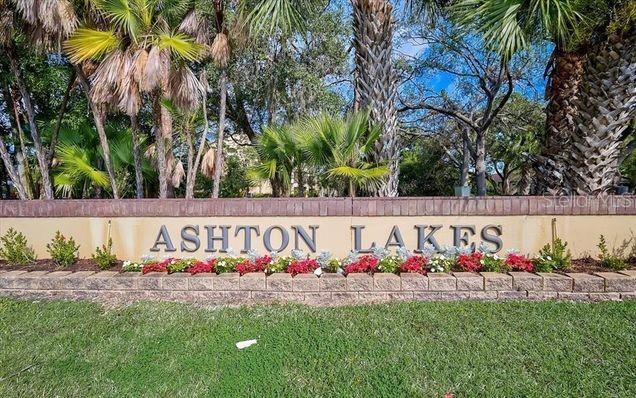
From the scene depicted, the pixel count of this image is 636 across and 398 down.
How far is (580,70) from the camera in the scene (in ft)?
16.8

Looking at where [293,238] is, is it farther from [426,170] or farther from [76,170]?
[426,170]

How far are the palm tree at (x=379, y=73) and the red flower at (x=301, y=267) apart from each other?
5.98ft

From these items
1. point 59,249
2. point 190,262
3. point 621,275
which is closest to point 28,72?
A: point 59,249

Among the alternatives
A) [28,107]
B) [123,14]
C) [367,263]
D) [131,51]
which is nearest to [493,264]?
[367,263]

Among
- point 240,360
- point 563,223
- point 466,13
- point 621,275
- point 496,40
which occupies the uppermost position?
point 466,13

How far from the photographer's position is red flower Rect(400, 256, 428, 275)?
170 inches

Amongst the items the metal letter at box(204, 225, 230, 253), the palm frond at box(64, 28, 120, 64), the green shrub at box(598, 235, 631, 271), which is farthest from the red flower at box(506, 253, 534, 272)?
the palm frond at box(64, 28, 120, 64)

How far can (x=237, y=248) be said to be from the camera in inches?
193

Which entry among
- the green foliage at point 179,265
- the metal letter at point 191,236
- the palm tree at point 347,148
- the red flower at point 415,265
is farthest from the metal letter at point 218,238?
the red flower at point 415,265

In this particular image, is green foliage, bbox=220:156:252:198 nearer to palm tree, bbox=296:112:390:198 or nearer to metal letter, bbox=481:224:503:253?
palm tree, bbox=296:112:390:198

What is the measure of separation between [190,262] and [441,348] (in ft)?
10.6

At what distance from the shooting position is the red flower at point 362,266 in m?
4.35

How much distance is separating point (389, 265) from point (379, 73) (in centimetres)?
324

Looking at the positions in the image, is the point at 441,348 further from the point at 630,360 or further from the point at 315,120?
the point at 315,120
